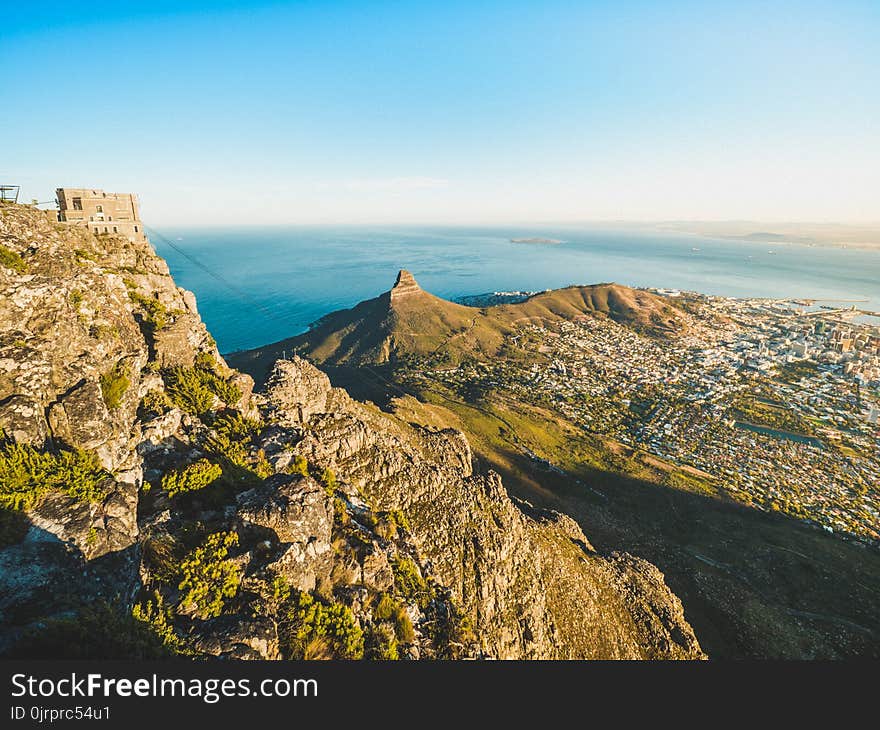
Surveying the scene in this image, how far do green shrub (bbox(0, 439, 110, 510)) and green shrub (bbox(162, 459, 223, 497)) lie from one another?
3.51 metres

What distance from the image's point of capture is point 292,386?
4175 centimetres

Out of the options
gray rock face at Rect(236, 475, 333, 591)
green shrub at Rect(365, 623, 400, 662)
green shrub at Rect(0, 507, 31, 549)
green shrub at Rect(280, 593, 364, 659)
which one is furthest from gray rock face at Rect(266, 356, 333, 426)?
green shrub at Rect(0, 507, 31, 549)

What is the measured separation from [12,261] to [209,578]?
2149 centimetres

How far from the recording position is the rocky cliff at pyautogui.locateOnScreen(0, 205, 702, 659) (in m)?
14.3

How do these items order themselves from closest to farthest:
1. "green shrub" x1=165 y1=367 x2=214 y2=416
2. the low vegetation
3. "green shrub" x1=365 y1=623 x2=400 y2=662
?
"green shrub" x1=365 y1=623 x2=400 y2=662
"green shrub" x1=165 y1=367 x2=214 y2=416
the low vegetation

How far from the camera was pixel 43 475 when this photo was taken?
15.7 metres

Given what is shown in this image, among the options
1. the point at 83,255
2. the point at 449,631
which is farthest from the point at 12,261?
the point at 449,631

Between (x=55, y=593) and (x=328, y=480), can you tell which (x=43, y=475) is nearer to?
(x=55, y=593)

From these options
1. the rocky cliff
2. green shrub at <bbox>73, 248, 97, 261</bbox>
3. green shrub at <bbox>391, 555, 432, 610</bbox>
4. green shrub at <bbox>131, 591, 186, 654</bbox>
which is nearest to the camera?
green shrub at <bbox>131, 591, 186, 654</bbox>

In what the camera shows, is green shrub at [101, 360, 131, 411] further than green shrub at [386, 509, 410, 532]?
No

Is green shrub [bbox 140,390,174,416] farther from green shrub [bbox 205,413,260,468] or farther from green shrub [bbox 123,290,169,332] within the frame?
green shrub [bbox 123,290,169,332]

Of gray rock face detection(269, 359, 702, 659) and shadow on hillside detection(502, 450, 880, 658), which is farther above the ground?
gray rock face detection(269, 359, 702, 659)

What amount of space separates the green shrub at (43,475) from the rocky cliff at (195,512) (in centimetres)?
7

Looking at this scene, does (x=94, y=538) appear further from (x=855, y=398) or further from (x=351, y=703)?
(x=855, y=398)
